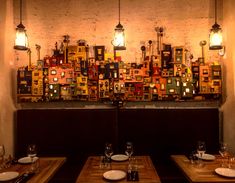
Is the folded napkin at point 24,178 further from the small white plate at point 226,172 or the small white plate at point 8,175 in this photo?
the small white plate at point 226,172

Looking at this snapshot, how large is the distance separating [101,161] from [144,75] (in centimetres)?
154

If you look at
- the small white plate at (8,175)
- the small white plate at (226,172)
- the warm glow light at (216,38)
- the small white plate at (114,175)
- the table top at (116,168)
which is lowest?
the table top at (116,168)

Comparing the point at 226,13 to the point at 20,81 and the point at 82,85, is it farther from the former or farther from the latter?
the point at 20,81

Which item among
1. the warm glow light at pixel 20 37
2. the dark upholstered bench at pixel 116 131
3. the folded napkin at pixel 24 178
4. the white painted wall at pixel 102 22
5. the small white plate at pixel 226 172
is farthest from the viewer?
the white painted wall at pixel 102 22

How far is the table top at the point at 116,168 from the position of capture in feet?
7.05

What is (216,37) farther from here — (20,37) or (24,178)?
(24,178)

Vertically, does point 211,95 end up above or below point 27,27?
below

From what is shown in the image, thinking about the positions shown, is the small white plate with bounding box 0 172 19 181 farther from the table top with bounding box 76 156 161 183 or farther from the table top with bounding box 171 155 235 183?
the table top with bounding box 171 155 235 183

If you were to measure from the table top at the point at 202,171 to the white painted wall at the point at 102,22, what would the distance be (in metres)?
1.33

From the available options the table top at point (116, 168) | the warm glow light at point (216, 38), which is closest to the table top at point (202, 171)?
the table top at point (116, 168)

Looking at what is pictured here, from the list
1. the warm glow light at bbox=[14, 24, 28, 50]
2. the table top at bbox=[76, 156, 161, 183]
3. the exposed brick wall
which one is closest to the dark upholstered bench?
the table top at bbox=[76, 156, 161, 183]

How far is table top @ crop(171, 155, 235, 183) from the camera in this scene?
212 cm

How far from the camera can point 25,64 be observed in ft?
12.5

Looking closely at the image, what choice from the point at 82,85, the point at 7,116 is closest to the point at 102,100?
the point at 82,85
